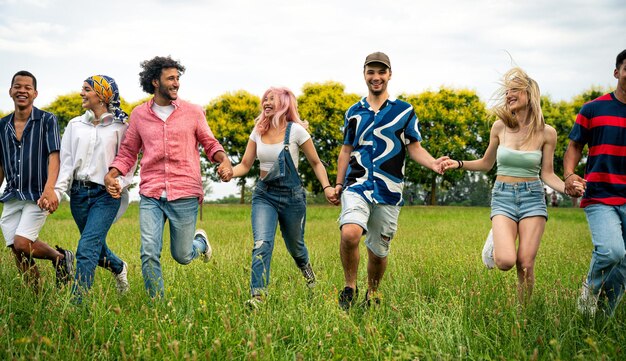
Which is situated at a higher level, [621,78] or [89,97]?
[621,78]

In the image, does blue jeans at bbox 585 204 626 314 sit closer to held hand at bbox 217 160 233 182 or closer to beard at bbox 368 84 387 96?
beard at bbox 368 84 387 96

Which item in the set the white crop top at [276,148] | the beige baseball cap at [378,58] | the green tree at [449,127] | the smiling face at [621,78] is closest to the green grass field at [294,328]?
the white crop top at [276,148]

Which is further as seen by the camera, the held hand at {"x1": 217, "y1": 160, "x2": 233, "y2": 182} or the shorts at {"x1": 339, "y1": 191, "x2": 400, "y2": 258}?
the held hand at {"x1": 217, "y1": 160, "x2": 233, "y2": 182}

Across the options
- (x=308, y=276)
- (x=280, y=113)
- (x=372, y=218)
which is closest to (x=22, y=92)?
(x=280, y=113)

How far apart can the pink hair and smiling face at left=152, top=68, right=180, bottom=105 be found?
2.96 feet

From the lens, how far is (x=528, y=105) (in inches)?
221

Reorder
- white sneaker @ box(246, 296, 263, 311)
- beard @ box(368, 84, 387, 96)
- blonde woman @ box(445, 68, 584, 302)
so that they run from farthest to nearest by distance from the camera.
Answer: beard @ box(368, 84, 387, 96) < blonde woman @ box(445, 68, 584, 302) < white sneaker @ box(246, 296, 263, 311)

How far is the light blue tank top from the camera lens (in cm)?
547

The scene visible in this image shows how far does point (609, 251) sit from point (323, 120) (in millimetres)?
35905

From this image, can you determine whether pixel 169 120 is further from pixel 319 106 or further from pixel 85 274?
pixel 319 106

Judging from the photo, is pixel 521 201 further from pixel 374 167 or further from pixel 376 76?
pixel 376 76

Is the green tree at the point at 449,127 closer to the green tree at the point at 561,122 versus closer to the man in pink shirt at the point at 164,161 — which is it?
the green tree at the point at 561,122

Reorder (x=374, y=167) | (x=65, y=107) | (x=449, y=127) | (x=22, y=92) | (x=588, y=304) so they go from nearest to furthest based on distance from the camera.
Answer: (x=588, y=304) < (x=374, y=167) < (x=22, y=92) < (x=65, y=107) < (x=449, y=127)

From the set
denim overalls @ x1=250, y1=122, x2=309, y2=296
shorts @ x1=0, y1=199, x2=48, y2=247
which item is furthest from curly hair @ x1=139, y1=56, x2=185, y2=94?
shorts @ x1=0, y1=199, x2=48, y2=247
